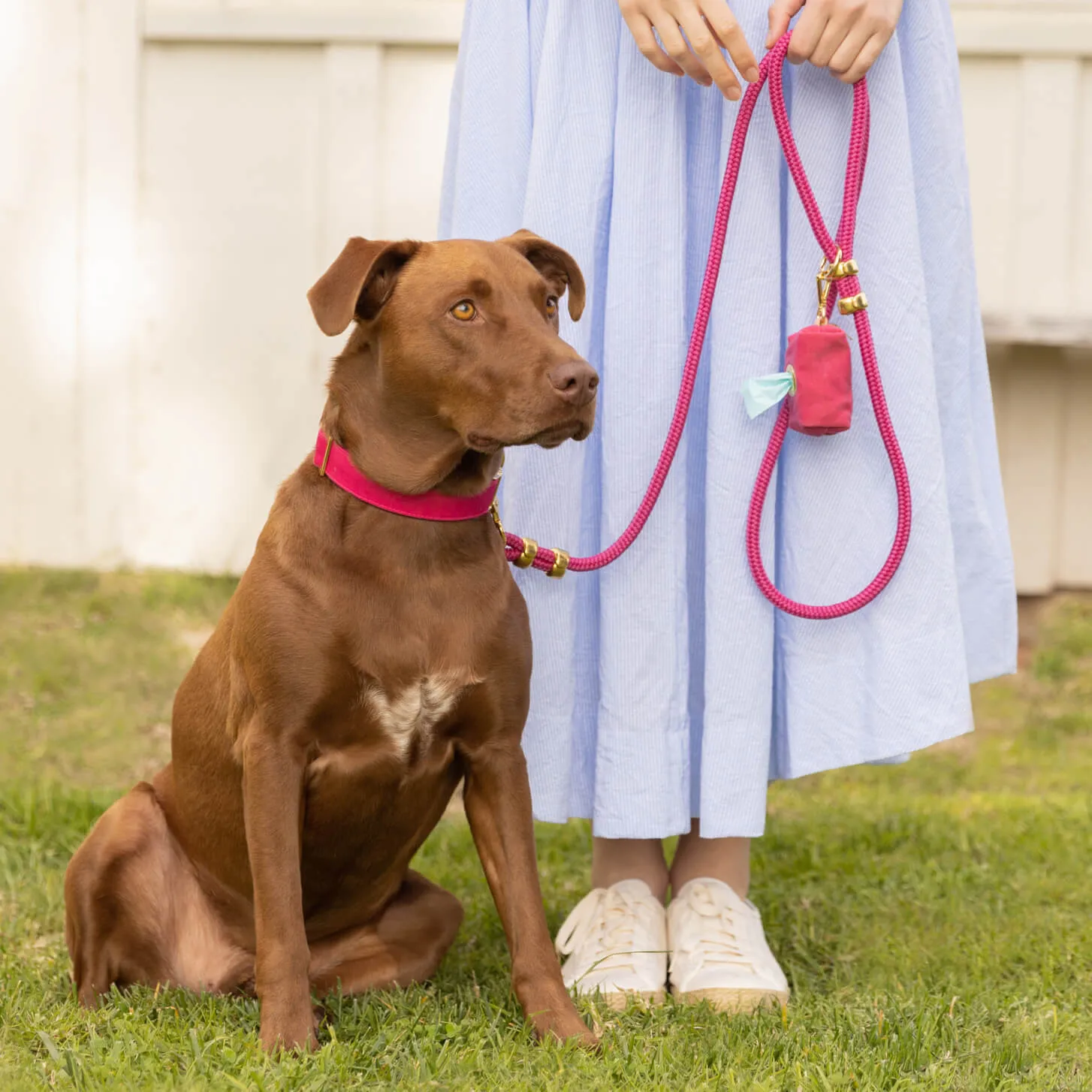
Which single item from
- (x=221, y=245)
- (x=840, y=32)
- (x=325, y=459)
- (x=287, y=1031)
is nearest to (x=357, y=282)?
(x=325, y=459)

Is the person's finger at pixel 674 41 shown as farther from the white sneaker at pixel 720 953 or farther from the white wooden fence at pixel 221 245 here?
the white wooden fence at pixel 221 245

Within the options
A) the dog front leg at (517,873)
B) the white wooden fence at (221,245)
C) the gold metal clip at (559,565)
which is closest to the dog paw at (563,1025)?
the dog front leg at (517,873)

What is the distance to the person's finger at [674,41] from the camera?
7.74 ft

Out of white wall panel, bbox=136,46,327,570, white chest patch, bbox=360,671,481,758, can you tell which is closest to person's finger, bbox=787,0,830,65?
white chest patch, bbox=360,671,481,758

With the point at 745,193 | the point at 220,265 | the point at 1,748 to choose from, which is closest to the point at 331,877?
the point at 745,193

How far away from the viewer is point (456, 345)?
218 cm

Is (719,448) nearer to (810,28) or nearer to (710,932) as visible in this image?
(810,28)

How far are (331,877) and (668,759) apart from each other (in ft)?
2.04

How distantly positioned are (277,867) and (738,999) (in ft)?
2.73

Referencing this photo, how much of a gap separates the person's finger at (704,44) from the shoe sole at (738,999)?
1.53 metres

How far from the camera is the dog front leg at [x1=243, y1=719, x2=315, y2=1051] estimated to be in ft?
6.93

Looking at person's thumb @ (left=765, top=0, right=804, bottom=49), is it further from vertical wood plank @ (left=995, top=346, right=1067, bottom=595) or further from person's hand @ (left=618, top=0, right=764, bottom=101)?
vertical wood plank @ (left=995, top=346, right=1067, bottom=595)

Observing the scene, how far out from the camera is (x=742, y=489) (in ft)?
8.36

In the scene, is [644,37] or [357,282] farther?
[644,37]
